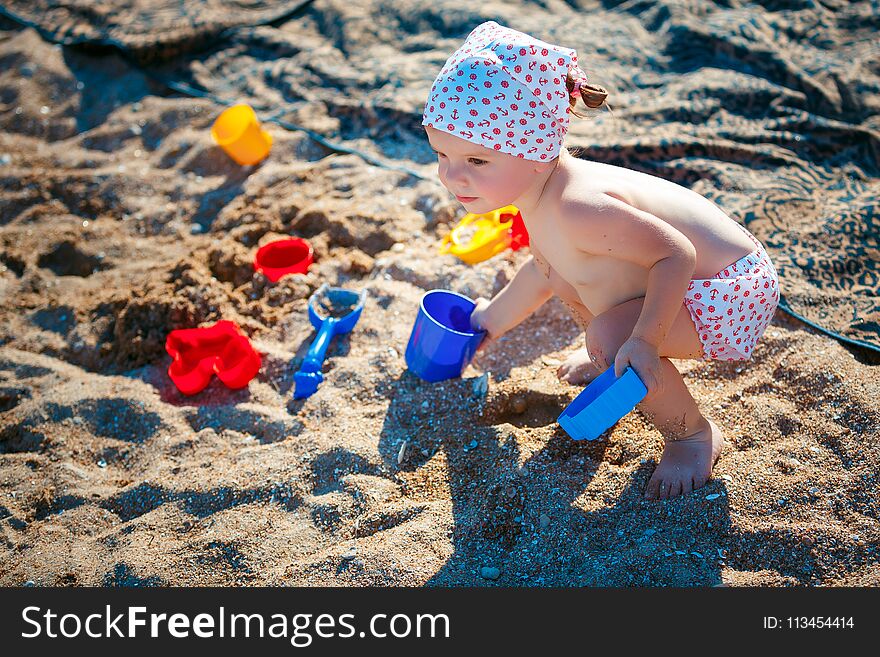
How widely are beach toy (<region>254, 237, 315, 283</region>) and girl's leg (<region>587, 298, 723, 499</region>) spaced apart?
4.97 ft

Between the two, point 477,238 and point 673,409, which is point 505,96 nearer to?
point 673,409

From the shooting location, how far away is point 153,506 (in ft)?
7.75

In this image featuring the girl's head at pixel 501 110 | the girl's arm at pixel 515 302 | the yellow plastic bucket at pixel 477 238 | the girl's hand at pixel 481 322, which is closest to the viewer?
the girl's head at pixel 501 110

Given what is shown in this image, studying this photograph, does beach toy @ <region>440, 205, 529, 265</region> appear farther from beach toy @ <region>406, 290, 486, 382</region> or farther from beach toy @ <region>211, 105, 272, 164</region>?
beach toy @ <region>211, 105, 272, 164</region>

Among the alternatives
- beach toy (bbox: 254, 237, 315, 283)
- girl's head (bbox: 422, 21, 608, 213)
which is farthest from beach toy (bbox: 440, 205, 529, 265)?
girl's head (bbox: 422, 21, 608, 213)

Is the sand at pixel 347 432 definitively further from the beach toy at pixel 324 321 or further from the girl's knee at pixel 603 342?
the girl's knee at pixel 603 342

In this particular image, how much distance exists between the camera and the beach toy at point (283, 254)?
328cm

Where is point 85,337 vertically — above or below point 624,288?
below

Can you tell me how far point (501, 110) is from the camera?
202cm

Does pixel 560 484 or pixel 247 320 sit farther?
pixel 247 320

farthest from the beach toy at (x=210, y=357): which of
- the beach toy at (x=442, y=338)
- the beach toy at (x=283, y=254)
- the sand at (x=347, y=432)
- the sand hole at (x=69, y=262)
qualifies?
the sand hole at (x=69, y=262)

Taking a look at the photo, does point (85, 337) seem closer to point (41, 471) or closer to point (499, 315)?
point (41, 471)

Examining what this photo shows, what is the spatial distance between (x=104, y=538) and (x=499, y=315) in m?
1.40

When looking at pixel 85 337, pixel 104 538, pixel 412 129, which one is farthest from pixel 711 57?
pixel 104 538
